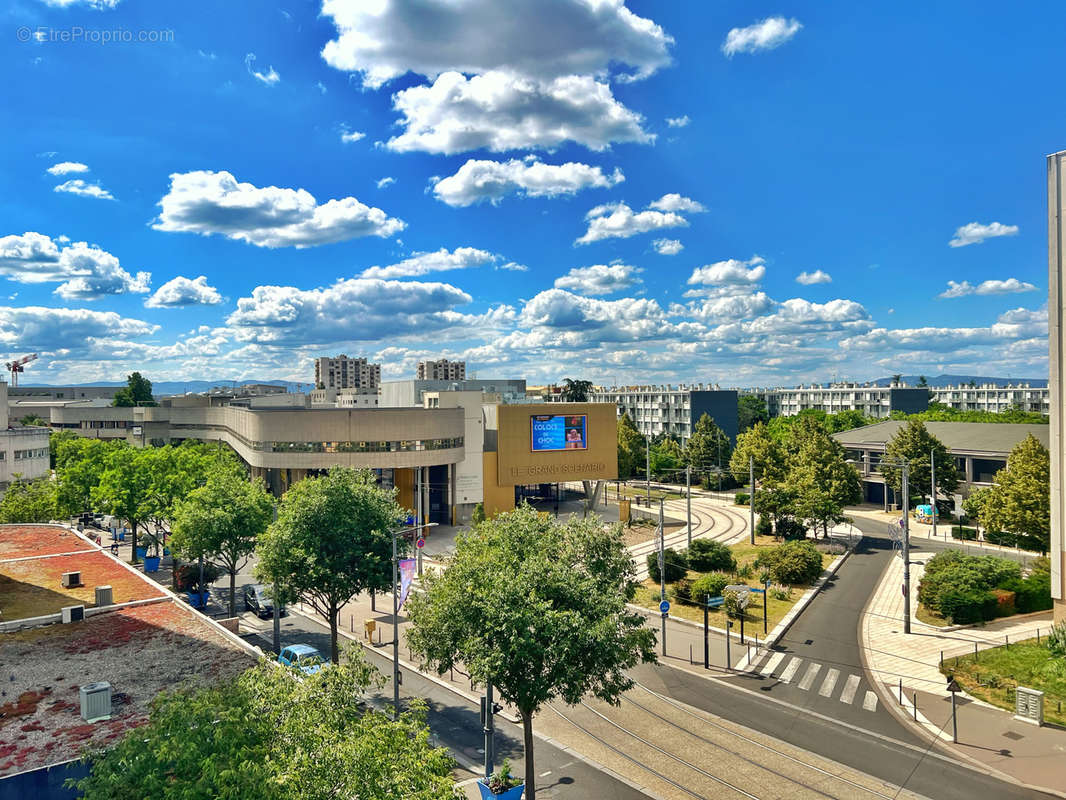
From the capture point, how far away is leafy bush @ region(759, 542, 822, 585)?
4928 centimetres

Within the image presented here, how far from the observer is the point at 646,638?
21.7 m

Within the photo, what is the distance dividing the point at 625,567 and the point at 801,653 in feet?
55.8

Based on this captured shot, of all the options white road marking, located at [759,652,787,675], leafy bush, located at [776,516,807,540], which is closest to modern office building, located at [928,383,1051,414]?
leafy bush, located at [776,516,807,540]

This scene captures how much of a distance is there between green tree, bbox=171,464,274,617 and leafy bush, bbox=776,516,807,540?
45.7 meters

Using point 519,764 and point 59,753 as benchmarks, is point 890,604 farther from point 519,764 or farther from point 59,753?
point 59,753

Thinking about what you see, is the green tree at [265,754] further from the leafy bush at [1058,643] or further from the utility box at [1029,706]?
the utility box at [1029,706]

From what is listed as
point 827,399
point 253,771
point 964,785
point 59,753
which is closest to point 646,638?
point 964,785

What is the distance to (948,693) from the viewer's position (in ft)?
97.9

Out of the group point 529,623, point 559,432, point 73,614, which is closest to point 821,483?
point 559,432

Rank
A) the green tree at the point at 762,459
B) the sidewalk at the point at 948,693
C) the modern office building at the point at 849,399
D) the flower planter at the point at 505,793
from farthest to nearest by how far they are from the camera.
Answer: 1. the modern office building at the point at 849,399
2. the green tree at the point at 762,459
3. the sidewalk at the point at 948,693
4. the flower planter at the point at 505,793

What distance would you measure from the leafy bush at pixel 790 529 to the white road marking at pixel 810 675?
2921 cm

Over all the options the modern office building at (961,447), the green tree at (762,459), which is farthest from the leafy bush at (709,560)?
the modern office building at (961,447)

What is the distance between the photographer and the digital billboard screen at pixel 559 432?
244ft

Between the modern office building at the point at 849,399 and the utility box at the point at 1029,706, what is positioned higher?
the modern office building at the point at 849,399
